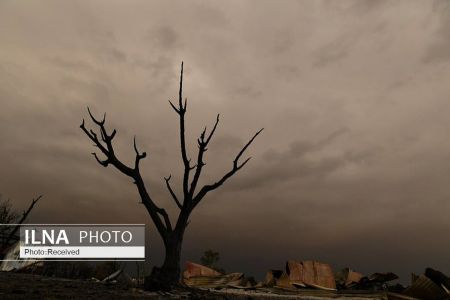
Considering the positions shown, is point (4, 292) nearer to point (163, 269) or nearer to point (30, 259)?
point (163, 269)

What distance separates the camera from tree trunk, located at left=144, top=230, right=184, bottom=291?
1271cm

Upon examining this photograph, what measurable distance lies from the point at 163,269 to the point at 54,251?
1136 centimetres

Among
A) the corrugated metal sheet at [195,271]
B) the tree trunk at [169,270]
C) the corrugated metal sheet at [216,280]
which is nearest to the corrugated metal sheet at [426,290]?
the tree trunk at [169,270]

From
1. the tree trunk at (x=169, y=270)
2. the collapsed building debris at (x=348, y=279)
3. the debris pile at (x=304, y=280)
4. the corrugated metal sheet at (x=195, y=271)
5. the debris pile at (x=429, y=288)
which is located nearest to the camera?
the tree trunk at (x=169, y=270)

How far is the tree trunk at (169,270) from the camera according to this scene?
500 inches

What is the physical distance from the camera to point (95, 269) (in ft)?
72.9

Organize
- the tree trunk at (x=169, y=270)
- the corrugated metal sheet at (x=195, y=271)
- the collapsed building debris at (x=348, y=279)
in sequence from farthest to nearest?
the corrugated metal sheet at (x=195, y=271) → the collapsed building debris at (x=348, y=279) → the tree trunk at (x=169, y=270)

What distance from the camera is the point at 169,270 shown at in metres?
13.6

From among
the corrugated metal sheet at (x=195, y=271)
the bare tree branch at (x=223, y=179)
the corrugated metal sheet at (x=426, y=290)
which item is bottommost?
the corrugated metal sheet at (x=426, y=290)

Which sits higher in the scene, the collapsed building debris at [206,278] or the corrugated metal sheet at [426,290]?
the collapsed building debris at [206,278]

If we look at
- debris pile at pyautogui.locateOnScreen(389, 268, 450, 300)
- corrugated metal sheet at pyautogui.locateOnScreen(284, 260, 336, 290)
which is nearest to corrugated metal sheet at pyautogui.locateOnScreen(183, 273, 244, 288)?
corrugated metal sheet at pyautogui.locateOnScreen(284, 260, 336, 290)

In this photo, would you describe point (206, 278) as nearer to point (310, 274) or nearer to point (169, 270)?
point (310, 274)

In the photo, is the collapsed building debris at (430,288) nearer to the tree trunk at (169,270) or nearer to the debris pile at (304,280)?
Answer: the debris pile at (304,280)

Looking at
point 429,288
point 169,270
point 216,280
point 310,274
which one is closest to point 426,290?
point 429,288
